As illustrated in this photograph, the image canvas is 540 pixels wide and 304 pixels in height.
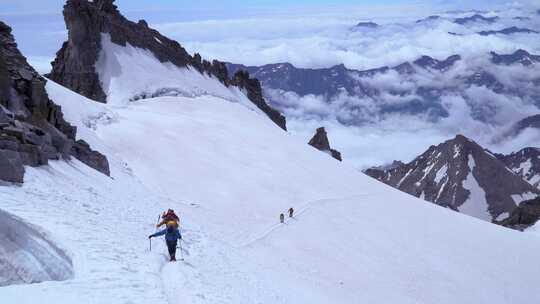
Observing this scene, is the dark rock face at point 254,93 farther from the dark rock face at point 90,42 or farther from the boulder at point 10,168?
the boulder at point 10,168

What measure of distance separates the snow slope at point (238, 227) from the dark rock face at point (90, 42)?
14600mm

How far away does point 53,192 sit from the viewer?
68.7 ft

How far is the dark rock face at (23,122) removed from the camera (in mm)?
21453

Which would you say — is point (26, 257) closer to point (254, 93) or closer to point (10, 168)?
point (10, 168)

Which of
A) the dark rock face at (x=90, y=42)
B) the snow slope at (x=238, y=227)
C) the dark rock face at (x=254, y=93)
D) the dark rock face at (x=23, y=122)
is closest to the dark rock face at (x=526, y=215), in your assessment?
the snow slope at (x=238, y=227)

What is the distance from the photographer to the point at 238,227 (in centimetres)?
3559

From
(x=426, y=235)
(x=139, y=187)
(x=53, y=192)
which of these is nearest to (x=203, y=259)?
(x=53, y=192)

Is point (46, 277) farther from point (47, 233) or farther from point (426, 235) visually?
point (426, 235)

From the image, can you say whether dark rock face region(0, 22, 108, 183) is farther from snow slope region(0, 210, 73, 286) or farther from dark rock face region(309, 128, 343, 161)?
dark rock face region(309, 128, 343, 161)

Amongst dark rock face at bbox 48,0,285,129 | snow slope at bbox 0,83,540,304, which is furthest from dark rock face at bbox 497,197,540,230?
dark rock face at bbox 48,0,285,129

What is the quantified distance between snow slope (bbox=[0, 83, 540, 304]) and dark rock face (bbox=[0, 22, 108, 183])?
834mm

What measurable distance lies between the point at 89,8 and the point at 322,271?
6039 centimetres

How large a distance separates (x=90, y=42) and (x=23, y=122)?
54496 millimetres

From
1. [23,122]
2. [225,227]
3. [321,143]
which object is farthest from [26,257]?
[321,143]
